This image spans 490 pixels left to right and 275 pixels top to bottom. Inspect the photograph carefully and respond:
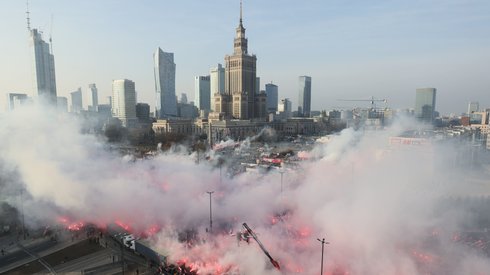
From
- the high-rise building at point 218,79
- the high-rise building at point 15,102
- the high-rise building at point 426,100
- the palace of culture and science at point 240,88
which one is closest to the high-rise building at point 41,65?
the palace of culture and science at point 240,88

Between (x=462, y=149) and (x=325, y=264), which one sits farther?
(x=462, y=149)

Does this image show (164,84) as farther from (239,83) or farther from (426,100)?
(426,100)


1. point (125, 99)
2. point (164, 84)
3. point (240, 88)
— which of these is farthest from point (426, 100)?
point (125, 99)

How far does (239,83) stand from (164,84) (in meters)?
73.8

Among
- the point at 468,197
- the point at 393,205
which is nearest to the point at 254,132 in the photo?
the point at 468,197

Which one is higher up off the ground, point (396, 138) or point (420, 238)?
point (396, 138)

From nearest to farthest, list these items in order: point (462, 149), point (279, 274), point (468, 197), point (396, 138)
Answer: point (279, 274) < point (468, 197) < point (396, 138) < point (462, 149)

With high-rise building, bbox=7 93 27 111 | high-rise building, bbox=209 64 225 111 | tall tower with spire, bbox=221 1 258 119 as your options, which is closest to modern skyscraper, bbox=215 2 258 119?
tall tower with spire, bbox=221 1 258 119

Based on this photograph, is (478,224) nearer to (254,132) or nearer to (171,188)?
(171,188)

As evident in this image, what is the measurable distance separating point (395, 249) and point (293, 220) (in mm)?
6411

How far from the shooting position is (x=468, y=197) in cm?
2711

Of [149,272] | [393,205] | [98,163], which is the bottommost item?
[149,272]

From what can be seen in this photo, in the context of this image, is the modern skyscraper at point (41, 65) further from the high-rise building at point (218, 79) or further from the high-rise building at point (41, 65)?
the high-rise building at point (218, 79)

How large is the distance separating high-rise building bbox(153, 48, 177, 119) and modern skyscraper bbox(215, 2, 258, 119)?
64.6 m
